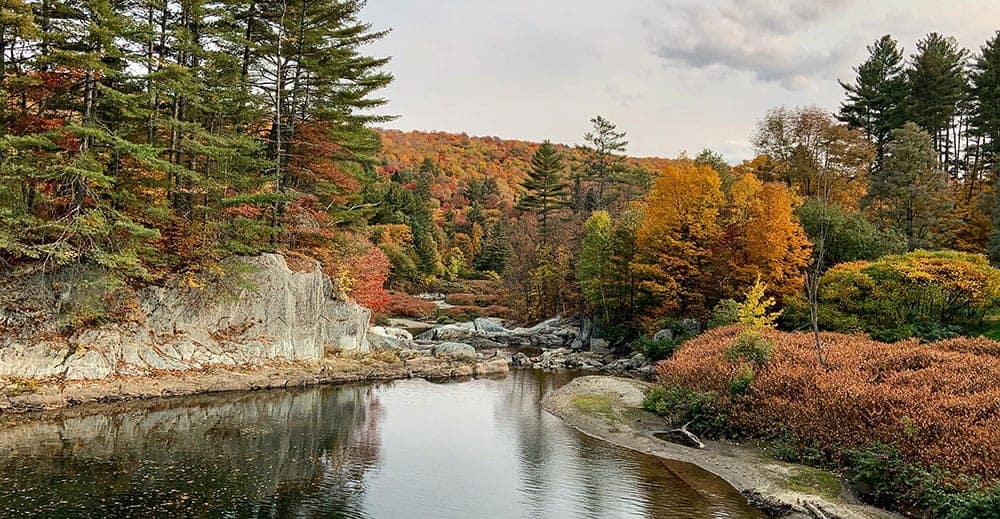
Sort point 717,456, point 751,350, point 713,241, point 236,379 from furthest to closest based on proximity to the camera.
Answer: point 713,241
point 236,379
point 751,350
point 717,456

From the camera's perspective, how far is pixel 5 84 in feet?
73.7

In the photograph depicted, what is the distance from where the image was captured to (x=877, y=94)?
167ft

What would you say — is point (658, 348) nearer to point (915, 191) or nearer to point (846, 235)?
point (846, 235)

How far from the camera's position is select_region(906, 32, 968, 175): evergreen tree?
4510 cm

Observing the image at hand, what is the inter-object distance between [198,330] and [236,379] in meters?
2.85

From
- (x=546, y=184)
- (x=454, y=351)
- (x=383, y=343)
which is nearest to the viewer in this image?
(x=454, y=351)

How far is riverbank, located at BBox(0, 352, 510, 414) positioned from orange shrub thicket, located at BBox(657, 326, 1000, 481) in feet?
46.4

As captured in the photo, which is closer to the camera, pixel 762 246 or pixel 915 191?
pixel 762 246

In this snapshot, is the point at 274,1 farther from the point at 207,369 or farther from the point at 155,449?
the point at 155,449

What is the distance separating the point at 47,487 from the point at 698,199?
106ft

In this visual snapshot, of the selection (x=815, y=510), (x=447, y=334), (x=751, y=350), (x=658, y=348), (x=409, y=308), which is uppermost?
(x=751, y=350)

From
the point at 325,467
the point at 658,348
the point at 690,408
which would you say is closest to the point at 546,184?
the point at 658,348

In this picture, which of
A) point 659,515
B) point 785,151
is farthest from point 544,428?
point 785,151

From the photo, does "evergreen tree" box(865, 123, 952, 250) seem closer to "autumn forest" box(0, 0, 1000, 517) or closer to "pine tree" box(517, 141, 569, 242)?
"autumn forest" box(0, 0, 1000, 517)
